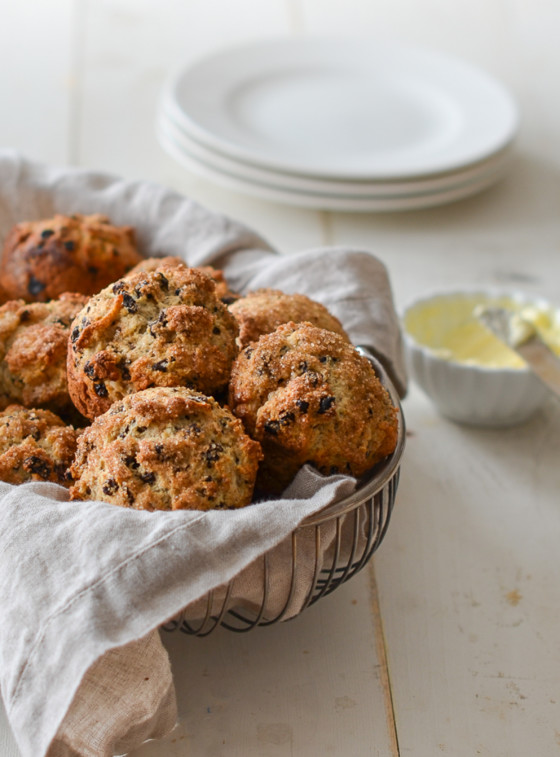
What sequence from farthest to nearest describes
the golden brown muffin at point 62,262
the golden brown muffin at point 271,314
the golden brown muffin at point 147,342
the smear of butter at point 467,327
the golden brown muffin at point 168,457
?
the smear of butter at point 467,327 < the golden brown muffin at point 62,262 < the golden brown muffin at point 271,314 < the golden brown muffin at point 147,342 < the golden brown muffin at point 168,457

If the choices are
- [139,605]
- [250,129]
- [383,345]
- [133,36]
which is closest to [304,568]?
[139,605]

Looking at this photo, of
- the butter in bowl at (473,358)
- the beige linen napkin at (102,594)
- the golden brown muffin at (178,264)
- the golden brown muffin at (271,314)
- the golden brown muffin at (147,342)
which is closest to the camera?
the beige linen napkin at (102,594)

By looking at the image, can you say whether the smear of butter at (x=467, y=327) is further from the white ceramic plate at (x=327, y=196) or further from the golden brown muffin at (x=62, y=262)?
the golden brown muffin at (x=62, y=262)

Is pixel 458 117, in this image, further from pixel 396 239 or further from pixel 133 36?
pixel 133 36

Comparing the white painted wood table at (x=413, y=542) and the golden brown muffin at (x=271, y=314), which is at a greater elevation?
the golden brown muffin at (x=271, y=314)

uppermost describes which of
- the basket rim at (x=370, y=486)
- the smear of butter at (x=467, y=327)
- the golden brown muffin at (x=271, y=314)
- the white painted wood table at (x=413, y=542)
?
the golden brown muffin at (x=271, y=314)

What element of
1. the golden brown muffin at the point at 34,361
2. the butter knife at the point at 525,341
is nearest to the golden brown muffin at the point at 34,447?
the golden brown muffin at the point at 34,361
